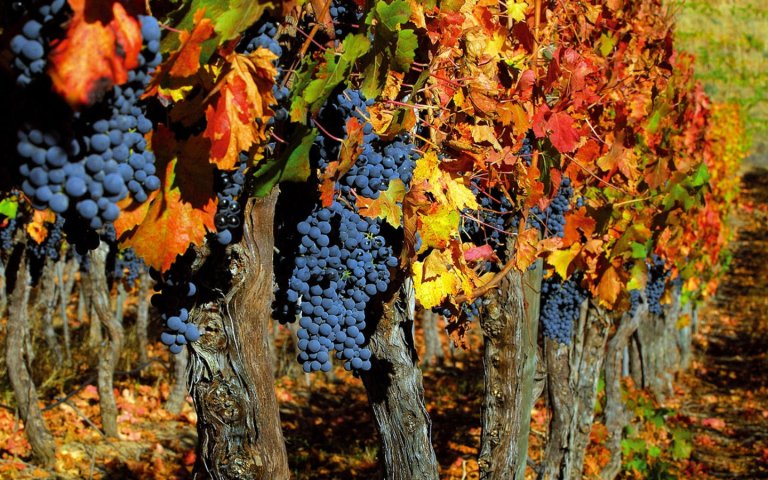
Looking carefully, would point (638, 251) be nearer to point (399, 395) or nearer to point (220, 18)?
point (399, 395)

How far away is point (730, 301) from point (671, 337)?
5.81 meters

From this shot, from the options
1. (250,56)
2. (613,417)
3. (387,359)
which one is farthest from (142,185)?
(613,417)

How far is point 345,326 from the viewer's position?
7.73 ft

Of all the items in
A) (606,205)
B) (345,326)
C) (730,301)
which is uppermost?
(730,301)

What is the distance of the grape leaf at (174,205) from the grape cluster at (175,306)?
1.23 feet

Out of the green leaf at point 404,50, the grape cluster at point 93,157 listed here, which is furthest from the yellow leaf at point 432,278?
the grape cluster at point 93,157

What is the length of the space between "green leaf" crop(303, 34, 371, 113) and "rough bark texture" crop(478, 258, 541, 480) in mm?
2016

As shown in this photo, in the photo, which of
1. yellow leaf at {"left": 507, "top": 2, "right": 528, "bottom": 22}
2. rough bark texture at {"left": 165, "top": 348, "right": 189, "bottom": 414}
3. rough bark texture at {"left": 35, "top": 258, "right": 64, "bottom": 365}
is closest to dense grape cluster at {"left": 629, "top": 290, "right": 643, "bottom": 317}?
yellow leaf at {"left": 507, "top": 2, "right": 528, "bottom": 22}

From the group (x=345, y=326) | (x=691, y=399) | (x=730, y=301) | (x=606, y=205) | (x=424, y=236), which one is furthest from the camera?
(x=730, y=301)

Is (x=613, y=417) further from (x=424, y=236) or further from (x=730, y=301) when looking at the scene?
(x=730, y=301)

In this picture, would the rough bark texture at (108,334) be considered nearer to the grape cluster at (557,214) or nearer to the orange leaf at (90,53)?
the grape cluster at (557,214)

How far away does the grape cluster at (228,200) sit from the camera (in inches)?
69.9

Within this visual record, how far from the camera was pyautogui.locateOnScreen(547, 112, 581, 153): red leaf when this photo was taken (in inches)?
118

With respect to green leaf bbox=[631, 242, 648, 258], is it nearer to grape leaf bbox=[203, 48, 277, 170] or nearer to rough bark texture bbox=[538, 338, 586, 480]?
rough bark texture bbox=[538, 338, 586, 480]
